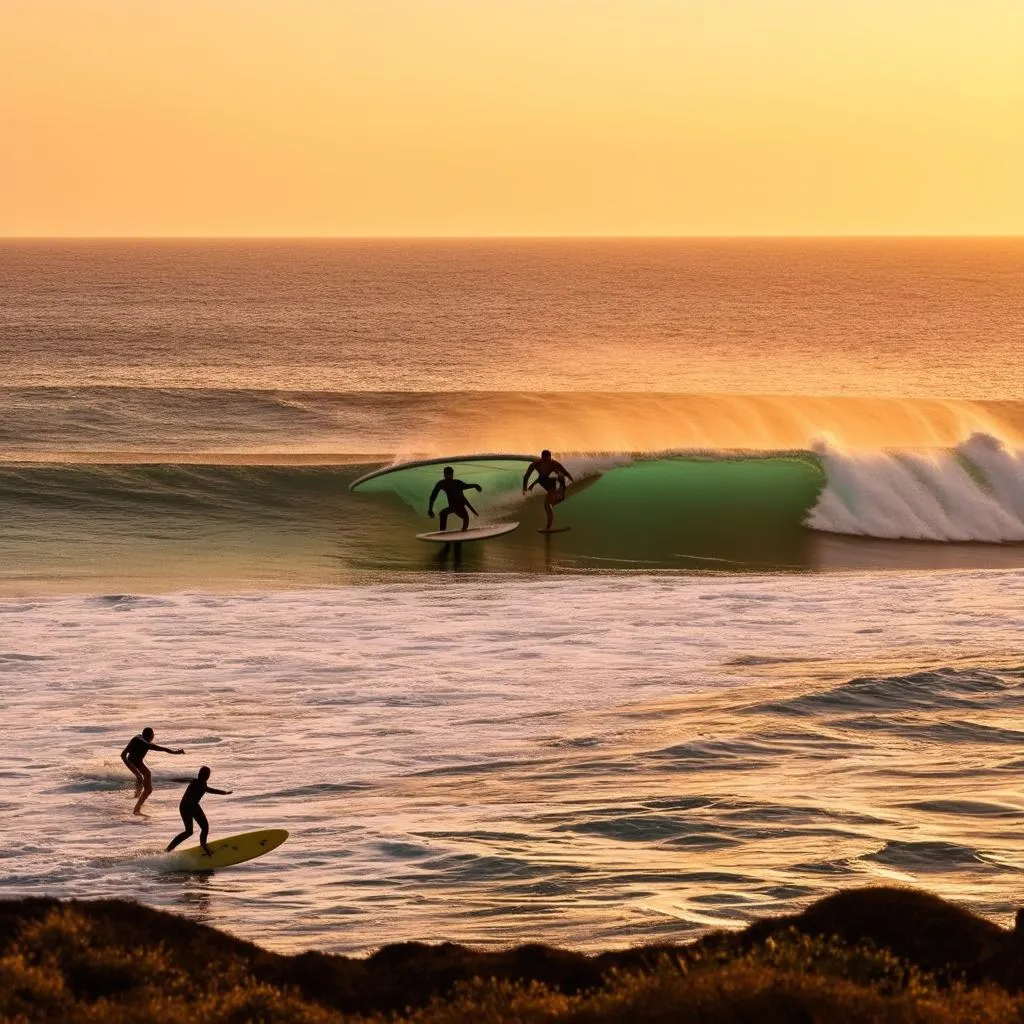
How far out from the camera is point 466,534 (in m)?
25.8

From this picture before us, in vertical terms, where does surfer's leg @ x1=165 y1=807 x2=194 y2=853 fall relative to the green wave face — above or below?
below

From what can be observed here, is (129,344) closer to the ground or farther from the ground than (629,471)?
farther from the ground

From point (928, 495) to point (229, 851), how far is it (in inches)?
856

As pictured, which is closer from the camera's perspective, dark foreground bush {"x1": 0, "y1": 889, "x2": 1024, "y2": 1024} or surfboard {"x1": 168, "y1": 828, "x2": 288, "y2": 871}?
dark foreground bush {"x1": 0, "y1": 889, "x2": 1024, "y2": 1024}

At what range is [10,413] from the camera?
48.2 meters

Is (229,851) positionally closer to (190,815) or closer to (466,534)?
(190,815)

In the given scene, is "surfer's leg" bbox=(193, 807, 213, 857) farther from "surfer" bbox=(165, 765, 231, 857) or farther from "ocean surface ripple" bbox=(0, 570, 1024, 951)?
"ocean surface ripple" bbox=(0, 570, 1024, 951)

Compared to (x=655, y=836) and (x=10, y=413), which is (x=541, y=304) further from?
(x=655, y=836)

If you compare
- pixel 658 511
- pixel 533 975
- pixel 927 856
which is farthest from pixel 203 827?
pixel 658 511

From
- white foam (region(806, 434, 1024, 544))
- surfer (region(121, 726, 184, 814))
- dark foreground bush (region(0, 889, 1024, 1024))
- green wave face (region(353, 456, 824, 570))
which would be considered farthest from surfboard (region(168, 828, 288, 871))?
white foam (region(806, 434, 1024, 544))

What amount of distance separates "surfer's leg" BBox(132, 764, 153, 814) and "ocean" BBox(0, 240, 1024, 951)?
0.46 ft

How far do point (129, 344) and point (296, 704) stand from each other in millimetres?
65148

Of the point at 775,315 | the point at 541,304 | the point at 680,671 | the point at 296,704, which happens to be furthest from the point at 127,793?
the point at 541,304

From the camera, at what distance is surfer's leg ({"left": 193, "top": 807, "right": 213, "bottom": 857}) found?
1139 cm
